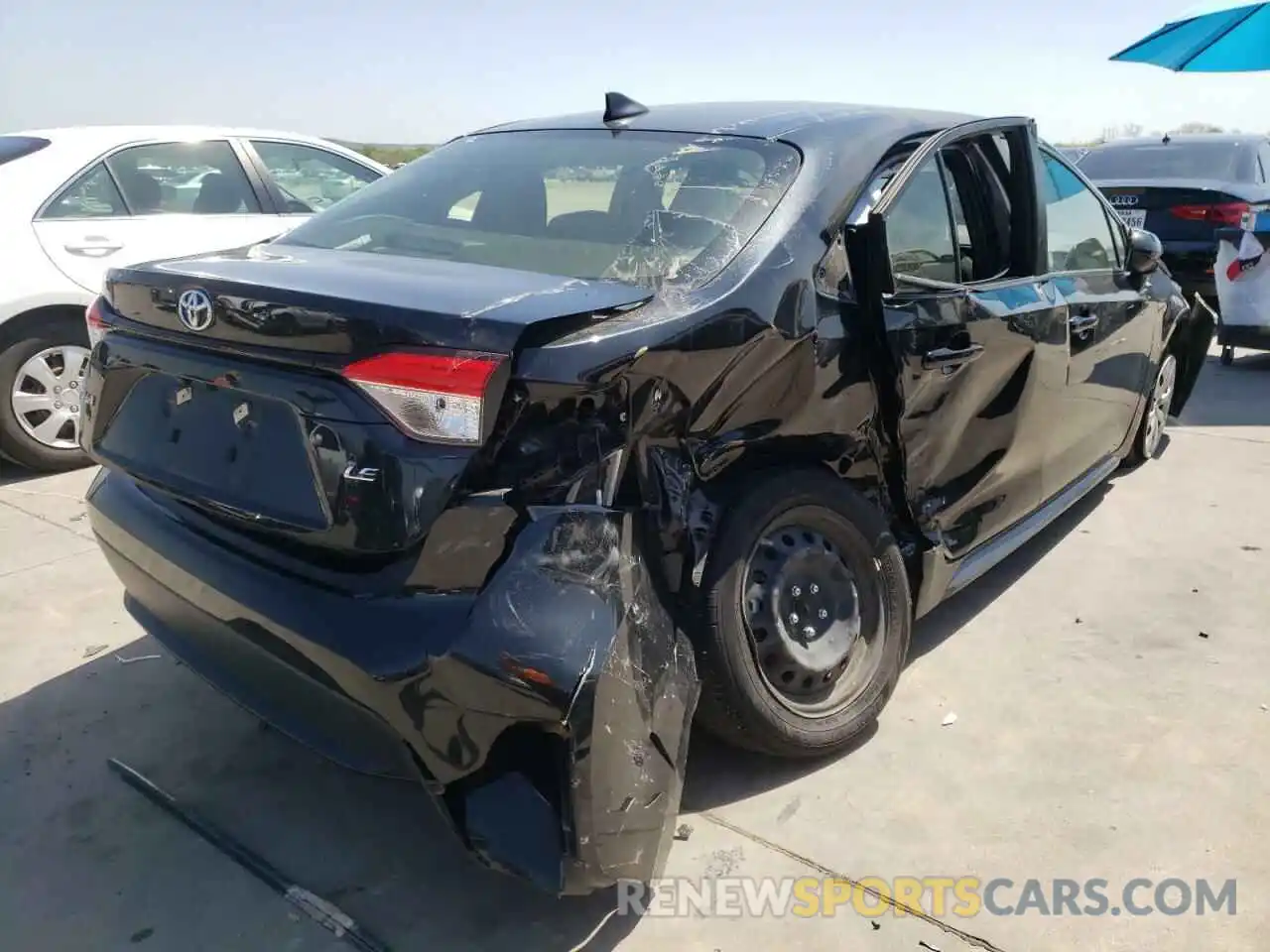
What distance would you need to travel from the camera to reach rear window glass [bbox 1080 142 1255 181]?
29.3 feet

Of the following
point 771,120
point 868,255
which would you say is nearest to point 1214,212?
point 771,120

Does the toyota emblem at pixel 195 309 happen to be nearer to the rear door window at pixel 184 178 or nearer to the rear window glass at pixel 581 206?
the rear window glass at pixel 581 206

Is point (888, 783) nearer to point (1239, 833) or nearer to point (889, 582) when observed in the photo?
point (889, 582)

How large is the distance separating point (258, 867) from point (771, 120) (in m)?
2.29

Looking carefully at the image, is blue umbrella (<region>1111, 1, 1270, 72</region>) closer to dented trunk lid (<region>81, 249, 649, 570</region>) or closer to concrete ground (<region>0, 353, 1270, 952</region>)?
concrete ground (<region>0, 353, 1270, 952</region>)

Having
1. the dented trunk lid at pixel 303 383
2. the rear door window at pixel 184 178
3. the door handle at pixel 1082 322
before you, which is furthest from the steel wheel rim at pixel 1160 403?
the rear door window at pixel 184 178

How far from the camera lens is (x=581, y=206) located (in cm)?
277

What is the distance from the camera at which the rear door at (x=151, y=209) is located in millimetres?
5293

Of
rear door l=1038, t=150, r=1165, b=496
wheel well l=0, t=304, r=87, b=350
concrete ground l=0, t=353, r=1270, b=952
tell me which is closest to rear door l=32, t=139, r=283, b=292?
wheel well l=0, t=304, r=87, b=350

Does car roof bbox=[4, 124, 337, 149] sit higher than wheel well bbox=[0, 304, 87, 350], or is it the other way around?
car roof bbox=[4, 124, 337, 149]

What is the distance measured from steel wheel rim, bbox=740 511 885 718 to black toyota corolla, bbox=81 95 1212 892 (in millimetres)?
10

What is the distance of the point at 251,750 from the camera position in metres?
2.87

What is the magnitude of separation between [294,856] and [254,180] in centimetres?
464

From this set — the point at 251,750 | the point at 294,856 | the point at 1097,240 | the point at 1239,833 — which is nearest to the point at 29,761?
the point at 251,750
